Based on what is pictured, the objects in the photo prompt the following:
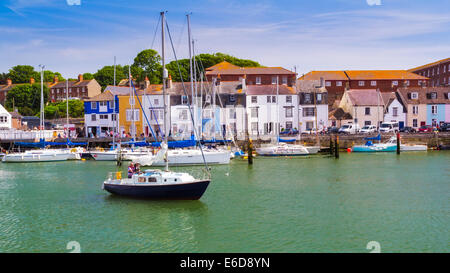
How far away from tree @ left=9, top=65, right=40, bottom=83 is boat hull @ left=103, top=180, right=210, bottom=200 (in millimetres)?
107722

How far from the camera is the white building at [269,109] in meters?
67.4

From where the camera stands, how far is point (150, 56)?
104 metres

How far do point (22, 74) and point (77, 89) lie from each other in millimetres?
20110

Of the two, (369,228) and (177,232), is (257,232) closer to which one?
(177,232)

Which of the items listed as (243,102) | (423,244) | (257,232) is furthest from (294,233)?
(243,102)

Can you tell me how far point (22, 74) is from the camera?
4830 inches

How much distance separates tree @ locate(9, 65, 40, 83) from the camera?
121 metres

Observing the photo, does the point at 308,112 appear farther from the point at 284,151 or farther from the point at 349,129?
the point at 284,151

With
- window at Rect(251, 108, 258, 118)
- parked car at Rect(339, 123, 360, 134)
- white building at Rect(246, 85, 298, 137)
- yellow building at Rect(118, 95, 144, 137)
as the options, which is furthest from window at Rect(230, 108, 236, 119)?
parked car at Rect(339, 123, 360, 134)

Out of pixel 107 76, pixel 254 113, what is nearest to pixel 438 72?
pixel 254 113

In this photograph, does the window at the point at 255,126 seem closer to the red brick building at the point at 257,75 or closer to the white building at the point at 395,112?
the red brick building at the point at 257,75

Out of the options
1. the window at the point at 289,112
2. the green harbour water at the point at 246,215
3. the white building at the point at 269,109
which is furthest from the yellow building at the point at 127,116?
the green harbour water at the point at 246,215
